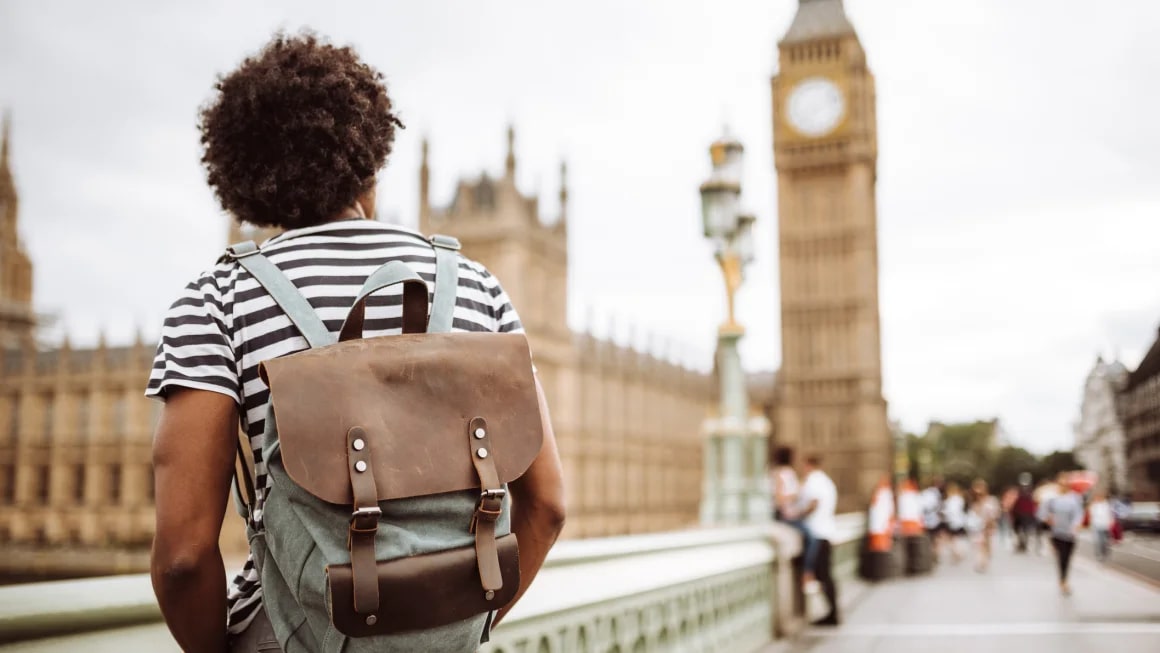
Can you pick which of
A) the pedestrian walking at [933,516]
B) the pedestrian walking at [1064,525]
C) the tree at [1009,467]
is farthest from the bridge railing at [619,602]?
the tree at [1009,467]

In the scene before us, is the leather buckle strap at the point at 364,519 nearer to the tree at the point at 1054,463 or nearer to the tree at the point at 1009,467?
the tree at the point at 1054,463

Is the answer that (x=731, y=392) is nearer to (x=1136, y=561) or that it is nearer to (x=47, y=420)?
(x=1136, y=561)

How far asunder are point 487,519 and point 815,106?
49.7 metres

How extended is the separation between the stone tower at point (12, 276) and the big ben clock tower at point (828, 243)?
32.0 m

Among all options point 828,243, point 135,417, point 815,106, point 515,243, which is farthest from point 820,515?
point 815,106

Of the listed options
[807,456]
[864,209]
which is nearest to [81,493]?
[864,209]

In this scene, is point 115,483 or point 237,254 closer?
point 237,254

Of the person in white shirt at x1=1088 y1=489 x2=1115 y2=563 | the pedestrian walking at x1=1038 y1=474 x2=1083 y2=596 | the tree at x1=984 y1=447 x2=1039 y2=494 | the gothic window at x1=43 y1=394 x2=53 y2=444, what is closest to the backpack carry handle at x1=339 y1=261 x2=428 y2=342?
the pedestrian walking at x1=1038 y1=474 x2=1083 y2=596

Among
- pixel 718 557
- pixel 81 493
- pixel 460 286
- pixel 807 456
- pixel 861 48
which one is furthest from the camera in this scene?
pixel 861 48

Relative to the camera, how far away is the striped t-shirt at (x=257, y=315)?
1.26 meters

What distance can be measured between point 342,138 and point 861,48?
163 ft

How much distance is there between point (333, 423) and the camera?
1.18 metres

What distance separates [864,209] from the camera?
158 feet

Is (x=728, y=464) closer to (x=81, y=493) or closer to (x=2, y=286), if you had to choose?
(x=81, y=493)
